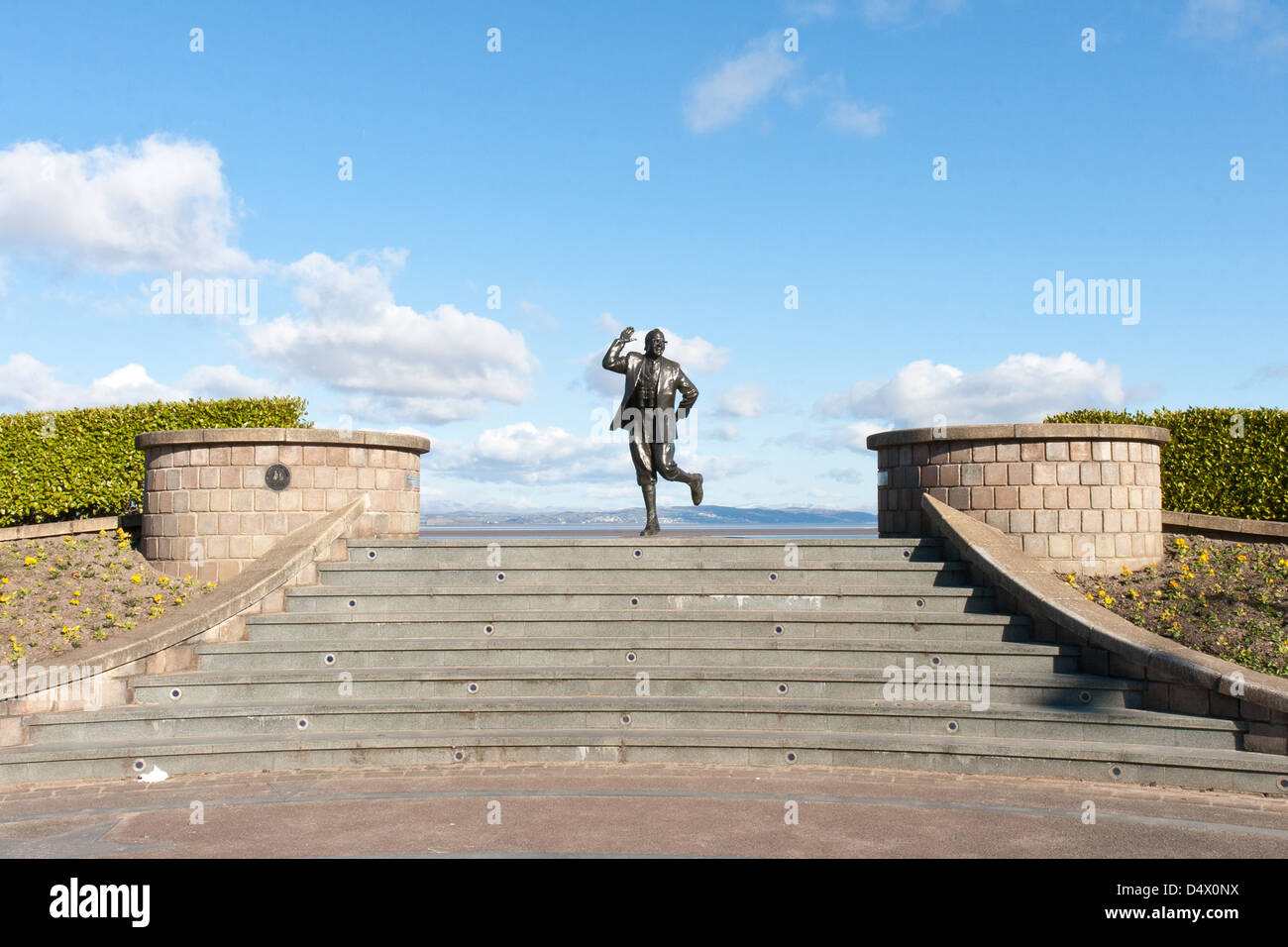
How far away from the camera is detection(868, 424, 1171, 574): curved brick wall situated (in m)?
10.4

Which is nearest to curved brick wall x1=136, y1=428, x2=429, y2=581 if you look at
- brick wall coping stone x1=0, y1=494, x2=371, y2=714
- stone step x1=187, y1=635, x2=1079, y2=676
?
brick wall coping stone x1=0, y1=494, x2=371, y2=714

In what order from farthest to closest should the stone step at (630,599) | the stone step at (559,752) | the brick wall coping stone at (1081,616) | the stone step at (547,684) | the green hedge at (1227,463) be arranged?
1. the green hedge at (1227,463)
2. the stone step at (630,599)
3. the stone step at (547,684)
4. the brick wall coping stone at (1081,616)
5. the stone step at (559,752)

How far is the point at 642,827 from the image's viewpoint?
589 centimetres

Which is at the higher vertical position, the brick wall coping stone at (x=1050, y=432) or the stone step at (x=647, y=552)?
the brick wall coping stone at (x=1050, y=432)

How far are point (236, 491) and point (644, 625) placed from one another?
5.13m

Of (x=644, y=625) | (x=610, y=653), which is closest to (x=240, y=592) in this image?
(x=610, y=653)

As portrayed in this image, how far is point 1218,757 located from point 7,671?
9782 millimetres

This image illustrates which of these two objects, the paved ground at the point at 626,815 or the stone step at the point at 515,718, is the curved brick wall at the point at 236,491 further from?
the paved ground at the point at 626,815

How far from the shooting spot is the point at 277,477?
35.9 ft

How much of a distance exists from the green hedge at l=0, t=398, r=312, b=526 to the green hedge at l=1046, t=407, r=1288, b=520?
11873 mm

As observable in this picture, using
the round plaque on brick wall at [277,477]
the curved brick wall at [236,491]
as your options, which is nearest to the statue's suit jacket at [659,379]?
the curved brick wall at [236,491]

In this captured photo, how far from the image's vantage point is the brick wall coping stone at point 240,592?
8.43 metres

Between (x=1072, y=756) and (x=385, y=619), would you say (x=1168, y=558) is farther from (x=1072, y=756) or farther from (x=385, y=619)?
(x=385, y=619)

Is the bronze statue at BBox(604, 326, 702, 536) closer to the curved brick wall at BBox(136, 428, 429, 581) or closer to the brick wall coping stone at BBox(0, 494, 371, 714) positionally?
the curved brick wall at BBox(136, 428, 429, 581)
